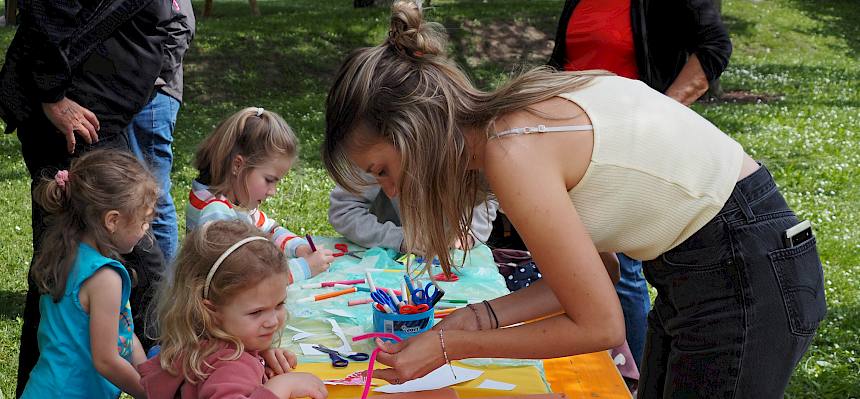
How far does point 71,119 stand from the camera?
9.31ft

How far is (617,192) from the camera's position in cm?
174

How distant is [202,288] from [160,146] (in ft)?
4.45

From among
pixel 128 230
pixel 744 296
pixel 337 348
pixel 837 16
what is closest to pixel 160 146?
pixel 128 230

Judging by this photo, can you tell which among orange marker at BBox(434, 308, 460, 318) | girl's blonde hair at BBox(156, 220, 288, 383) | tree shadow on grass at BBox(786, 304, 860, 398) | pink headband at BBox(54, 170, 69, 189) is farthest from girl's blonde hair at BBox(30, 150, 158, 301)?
tree shadow on grass at BBox(786, 304, 860, 398)

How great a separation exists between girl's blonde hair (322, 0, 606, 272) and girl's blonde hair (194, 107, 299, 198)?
1.40 meters

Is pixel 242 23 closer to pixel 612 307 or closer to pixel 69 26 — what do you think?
pixel 69 26

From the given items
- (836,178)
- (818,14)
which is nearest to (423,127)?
(836,178)

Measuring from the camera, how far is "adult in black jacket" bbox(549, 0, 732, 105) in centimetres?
322

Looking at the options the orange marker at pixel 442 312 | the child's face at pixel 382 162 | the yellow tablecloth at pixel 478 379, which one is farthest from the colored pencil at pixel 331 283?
the child's face at pixel 382 162

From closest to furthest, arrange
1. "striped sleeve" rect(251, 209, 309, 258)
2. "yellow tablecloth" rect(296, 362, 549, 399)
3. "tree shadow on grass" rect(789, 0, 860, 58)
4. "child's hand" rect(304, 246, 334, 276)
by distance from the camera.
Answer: "yellow tablecloth" rect(296, 362, 549, 399), "child's hand" rect(304, 246, 334, 276), "striped sleeve" rect(251, 209, 309, 258), "tree shadow on grass" rect(789, 0, 860, 58)

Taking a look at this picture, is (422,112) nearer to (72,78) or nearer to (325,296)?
(325,296)

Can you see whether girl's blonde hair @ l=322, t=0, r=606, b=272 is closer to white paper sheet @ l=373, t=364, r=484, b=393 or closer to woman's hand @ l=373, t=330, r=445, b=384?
woman's hand @ l=373, t=330, r=445, b=384

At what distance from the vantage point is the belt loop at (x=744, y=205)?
181 cm

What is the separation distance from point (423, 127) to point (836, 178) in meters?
5.69
